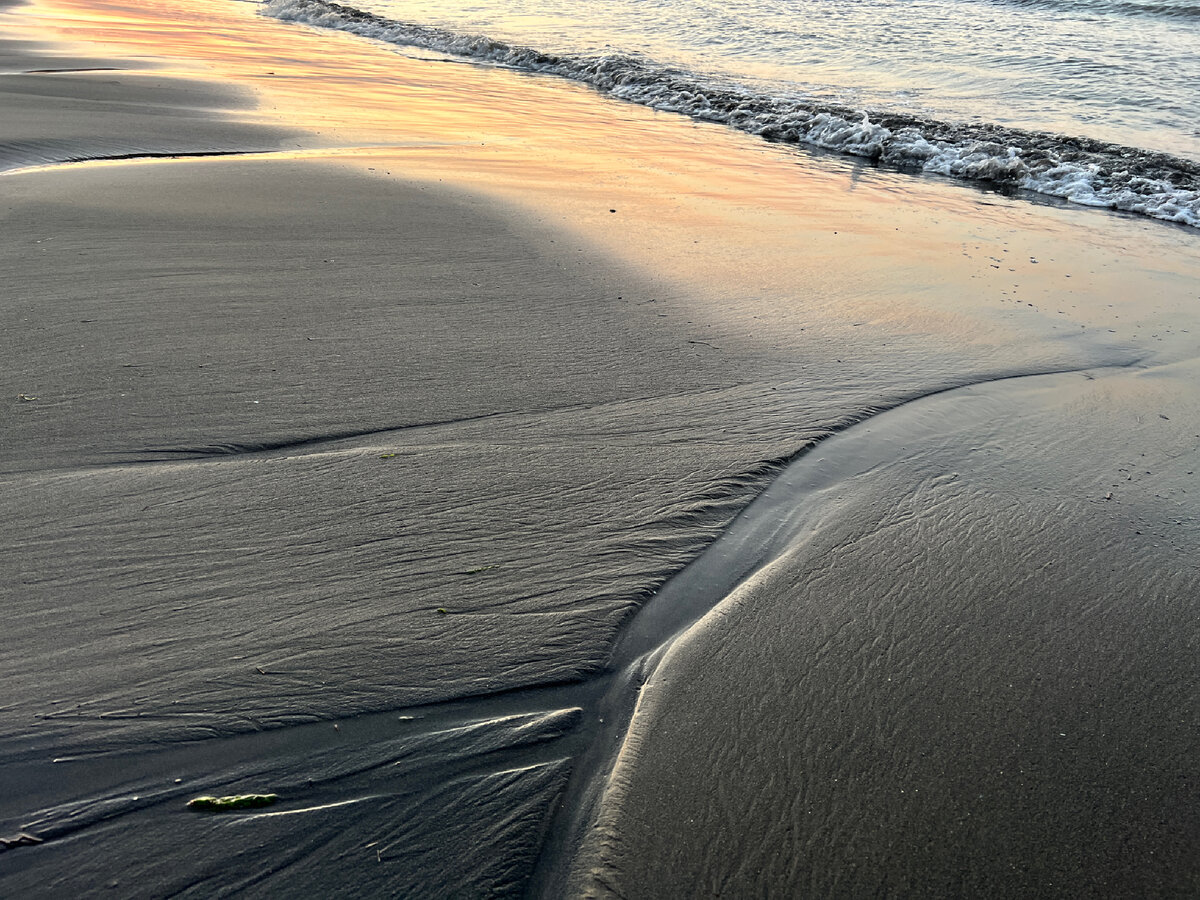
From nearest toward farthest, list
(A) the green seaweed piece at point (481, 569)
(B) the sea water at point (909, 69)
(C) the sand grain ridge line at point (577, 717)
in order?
(C) the sand grain ridge line at point (577, 717), (A) the green seaweed piece at point (481, 569), (B) the sea water at point (909, 69)

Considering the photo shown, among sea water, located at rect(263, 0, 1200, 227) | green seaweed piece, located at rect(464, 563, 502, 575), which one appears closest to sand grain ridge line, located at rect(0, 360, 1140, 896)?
green seaweed piece, located at rect(464, 563, 502, 575)

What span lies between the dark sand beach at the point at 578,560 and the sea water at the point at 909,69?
3073 millimetres

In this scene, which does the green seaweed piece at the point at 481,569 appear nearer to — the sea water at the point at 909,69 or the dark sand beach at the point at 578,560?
the dark sand beach at the point at 578,560

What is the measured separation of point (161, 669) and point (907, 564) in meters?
1.66

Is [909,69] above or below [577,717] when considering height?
above

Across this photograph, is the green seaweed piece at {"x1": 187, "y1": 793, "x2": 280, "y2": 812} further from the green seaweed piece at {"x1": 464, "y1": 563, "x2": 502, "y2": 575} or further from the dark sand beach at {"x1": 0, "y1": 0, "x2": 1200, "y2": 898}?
the green seaweed piece at {"x1": 464, "y1": 563, "x2": 502, "y2": 575}

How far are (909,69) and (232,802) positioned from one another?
1202 centimetres

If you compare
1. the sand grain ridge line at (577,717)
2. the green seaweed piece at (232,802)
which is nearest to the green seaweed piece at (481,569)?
the sand grain ridge line at (577,717)

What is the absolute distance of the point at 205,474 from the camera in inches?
87.9

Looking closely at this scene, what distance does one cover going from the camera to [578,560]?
81.4 inches

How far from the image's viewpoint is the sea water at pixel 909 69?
7066mm

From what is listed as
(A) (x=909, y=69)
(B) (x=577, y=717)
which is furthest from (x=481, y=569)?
(A) (x=909, y=69)

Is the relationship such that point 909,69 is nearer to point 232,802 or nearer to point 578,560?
point 578,560

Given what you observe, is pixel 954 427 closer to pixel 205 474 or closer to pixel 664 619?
pixel 664 619
